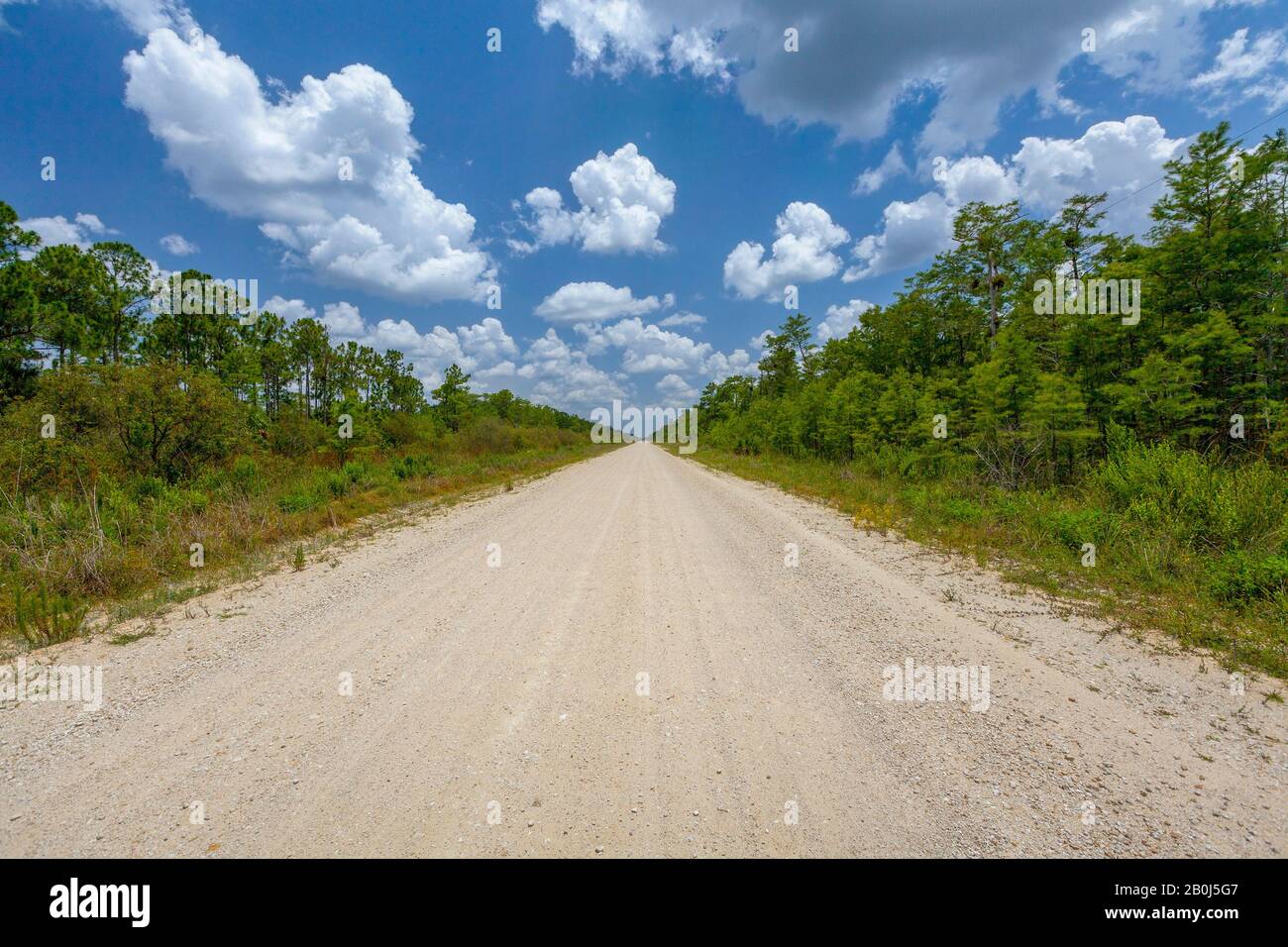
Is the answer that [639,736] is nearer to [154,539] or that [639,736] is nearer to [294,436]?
[154,539]

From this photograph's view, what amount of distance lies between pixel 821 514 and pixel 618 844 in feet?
32.2

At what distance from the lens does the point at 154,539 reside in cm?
672

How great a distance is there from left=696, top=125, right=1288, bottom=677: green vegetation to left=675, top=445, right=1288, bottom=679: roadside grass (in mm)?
25

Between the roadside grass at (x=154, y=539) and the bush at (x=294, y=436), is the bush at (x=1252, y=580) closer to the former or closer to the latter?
the roadside grass at (x=154, y=539)

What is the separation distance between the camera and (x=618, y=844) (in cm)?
215

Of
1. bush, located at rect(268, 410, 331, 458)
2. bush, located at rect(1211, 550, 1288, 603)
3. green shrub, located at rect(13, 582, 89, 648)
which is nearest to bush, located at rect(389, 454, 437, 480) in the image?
bush, located at rect(268, 410, 331, 458)

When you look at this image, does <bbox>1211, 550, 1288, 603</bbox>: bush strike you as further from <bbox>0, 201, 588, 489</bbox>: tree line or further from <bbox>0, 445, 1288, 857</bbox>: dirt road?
<bbox>0, 201, 588, 489</bbox>: tree line

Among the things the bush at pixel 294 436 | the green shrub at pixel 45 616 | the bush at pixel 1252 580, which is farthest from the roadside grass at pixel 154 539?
the bush at pixel 1252 580

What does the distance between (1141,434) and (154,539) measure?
1865cm
